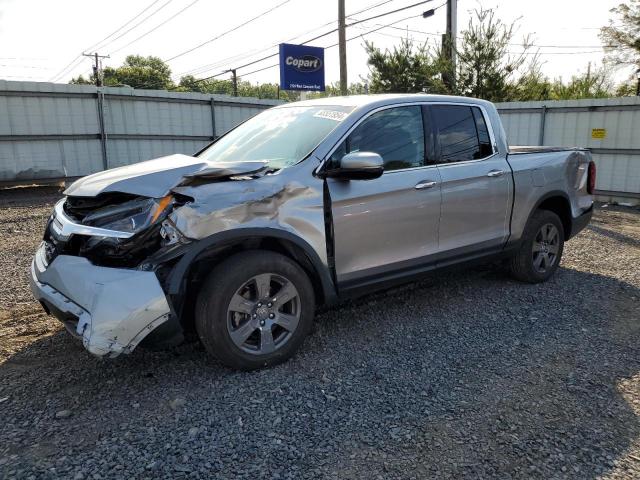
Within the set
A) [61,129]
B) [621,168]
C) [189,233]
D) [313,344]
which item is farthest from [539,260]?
[61,129]

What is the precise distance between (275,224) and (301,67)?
1468cm

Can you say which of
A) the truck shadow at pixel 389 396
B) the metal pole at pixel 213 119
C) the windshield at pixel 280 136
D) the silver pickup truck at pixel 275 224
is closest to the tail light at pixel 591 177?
the silver pickup truck at pixel 275 224

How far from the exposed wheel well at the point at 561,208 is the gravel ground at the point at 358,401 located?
1.17 metres

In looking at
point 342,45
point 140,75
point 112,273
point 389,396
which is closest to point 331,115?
point 112,273

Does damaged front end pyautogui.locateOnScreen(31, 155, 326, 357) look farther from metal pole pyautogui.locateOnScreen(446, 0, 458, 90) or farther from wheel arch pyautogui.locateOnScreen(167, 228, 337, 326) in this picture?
metal pole pyautogui.locateOnScreen(446, 0, 458, 90)

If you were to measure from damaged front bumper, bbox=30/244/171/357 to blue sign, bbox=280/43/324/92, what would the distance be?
14425mm

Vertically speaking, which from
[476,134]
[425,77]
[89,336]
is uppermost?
[425,77]

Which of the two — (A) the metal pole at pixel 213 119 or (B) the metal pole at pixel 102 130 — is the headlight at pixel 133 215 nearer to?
(B) the metal pole at pixel 102 130

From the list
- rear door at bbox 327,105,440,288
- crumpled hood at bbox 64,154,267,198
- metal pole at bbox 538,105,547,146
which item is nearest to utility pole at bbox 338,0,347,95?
metal pole at bbox 538,105,547,146

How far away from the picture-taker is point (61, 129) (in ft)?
37.8

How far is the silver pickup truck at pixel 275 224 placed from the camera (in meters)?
2.98

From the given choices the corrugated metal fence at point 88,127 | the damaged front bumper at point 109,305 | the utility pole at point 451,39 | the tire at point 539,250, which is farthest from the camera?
the utility pole at point 451,39

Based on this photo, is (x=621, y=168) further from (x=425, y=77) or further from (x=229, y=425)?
(x=229, y=425)

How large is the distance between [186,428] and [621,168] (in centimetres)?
1178
